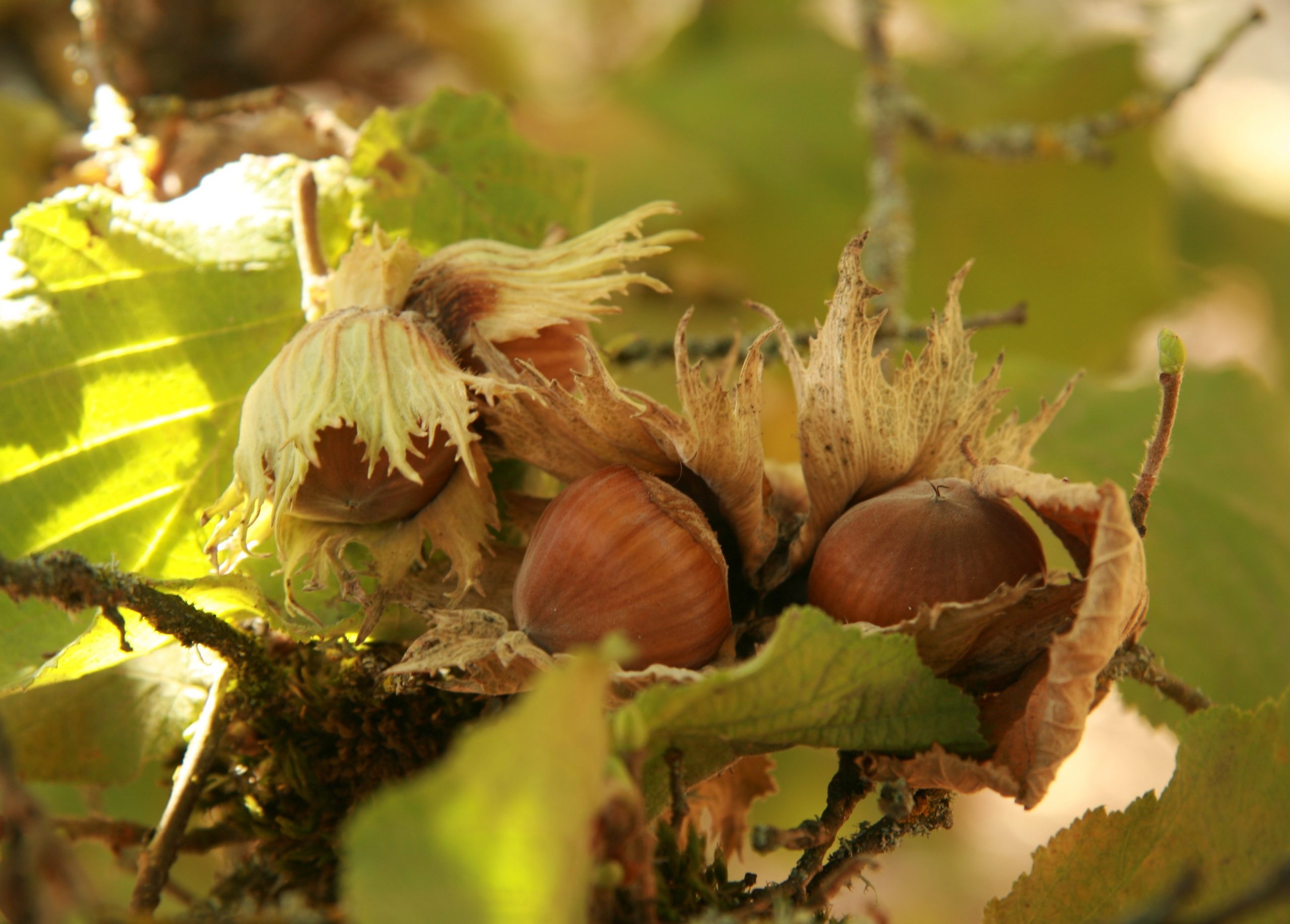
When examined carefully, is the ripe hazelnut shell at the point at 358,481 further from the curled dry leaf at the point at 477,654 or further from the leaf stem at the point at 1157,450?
the leaf stem at the point at 1157,450

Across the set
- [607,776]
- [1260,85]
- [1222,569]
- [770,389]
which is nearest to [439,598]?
[607,776]

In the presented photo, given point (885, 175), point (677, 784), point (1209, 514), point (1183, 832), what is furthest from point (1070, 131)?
point (677, 784)

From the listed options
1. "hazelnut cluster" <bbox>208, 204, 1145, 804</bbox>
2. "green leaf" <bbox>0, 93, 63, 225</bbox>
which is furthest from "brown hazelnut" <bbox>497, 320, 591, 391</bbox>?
"green leaf" <bbox>0, 93, 63, 225</bbox>

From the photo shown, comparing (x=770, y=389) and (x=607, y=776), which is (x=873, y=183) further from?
(x=607, y=776)

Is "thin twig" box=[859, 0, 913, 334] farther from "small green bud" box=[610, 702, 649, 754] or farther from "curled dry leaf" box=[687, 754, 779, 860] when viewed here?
"small green bud" box=[610, 702, 649, 754]

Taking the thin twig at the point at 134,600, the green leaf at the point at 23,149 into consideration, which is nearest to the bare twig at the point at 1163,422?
the thin twig at the point at 134,600

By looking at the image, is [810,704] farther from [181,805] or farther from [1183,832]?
[181,805]

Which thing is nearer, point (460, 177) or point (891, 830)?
point (891, 830)
